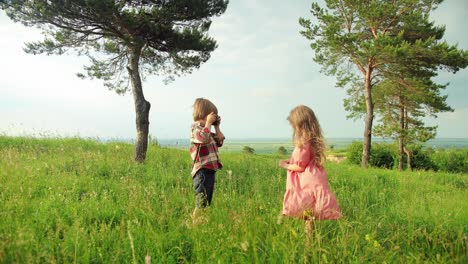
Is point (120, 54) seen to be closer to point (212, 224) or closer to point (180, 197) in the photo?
point (180, 197)

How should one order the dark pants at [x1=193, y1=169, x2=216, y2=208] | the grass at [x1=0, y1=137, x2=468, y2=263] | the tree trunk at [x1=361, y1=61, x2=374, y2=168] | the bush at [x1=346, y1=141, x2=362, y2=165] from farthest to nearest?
the bush at [x1=346, y1=141, x2=362, y2=165]
the tree trunk at [x1=361, y1=61, x2=374, y2=168]
the dark pants at [x1=193, y1=169, x2=216, y2=208]
the grass at [x1=0, y1=137, x2=468, y2=263]

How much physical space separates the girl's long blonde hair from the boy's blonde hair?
3.97 ft

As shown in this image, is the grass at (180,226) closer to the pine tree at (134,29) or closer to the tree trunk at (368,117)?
the pine tree at (134,29)

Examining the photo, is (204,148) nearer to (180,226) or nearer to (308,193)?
(180,226)

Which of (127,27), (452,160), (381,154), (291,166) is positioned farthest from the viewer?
(452,160)

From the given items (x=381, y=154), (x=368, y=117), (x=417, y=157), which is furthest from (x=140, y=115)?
(x=417, y=157)

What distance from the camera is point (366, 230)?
408 cm

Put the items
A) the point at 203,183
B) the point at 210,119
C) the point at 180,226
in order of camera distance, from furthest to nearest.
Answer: the point at 203,183, the point at 210,119, the point at 180,226

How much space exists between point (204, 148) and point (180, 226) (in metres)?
1.28

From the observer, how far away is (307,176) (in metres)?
3.77

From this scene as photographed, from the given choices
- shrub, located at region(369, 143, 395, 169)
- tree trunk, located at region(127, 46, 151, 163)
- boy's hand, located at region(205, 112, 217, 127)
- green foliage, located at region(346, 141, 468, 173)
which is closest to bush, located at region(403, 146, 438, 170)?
green foliage, located at region(346, 141, 468, 173)

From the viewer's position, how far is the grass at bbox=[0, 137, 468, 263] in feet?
9.37

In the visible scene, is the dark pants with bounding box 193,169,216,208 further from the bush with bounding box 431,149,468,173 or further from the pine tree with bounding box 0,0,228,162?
the bush with bounding box 431,149,468,173

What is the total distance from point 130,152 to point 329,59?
12667 mm
